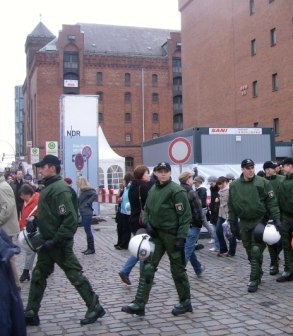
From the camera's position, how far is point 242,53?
135 feet

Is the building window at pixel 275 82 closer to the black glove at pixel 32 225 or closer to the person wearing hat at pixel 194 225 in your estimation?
the person wearing hat at pixel 194 225

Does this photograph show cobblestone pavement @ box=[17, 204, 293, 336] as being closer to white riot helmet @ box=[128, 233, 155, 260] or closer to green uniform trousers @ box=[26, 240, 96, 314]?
green uniform trousers @ box=[26, 240, 96, 314]

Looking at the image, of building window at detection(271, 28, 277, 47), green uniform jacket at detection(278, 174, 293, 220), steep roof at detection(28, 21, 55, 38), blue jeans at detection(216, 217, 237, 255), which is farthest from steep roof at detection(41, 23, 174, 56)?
green uniform jacket at detection(278, 174, 293, 220)

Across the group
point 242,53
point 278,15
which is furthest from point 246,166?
point 242,53

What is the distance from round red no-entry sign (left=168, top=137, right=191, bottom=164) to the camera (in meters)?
12.5

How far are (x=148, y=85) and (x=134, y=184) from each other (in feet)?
198

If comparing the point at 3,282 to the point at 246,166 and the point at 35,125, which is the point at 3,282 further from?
the point at 35,125

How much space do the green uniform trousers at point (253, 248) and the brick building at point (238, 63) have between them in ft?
94.6

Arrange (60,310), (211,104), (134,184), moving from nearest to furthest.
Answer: (60,310), (134,184), (211,104)

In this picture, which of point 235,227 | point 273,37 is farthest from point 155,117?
point 235,227

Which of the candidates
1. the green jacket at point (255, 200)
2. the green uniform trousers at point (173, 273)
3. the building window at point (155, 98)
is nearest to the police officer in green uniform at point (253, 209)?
the green jacket at point (255, 200)

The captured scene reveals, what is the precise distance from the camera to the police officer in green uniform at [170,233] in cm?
623

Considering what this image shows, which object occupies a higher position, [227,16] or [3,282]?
[227,16]

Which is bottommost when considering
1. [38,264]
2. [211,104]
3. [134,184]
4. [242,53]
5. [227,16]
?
[38,264]
